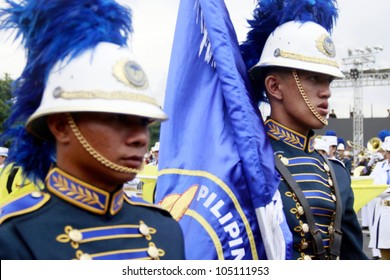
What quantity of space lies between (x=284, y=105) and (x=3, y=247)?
204 centimetres

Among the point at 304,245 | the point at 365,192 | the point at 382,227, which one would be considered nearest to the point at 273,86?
the point at 304,245

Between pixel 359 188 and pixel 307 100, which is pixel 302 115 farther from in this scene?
pixel 359 188

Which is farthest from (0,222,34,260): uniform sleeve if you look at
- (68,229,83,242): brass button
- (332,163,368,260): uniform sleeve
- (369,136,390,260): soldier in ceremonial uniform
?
(369,136,390,260): soldier in ceremonial uniform

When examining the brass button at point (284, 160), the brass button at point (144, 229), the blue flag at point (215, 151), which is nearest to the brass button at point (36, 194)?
the brass button at point (144, 229)

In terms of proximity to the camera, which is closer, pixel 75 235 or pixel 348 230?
pixel 75 235

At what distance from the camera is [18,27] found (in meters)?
2.46

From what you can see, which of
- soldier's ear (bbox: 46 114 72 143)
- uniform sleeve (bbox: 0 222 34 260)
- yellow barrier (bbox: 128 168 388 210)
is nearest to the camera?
uniform sleeve (bbox: 0 222 34 260)

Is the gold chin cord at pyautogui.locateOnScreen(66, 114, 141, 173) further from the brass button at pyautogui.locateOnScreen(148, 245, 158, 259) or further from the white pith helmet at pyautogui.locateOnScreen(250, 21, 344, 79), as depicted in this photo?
the white pith helmet at pyautogui.locateOnScreen(250, 21, 344, 79)

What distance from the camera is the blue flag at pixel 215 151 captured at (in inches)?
124

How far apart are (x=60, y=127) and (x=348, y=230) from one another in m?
2.17

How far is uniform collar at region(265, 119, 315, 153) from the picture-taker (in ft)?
12.3

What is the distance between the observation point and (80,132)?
2197 mm

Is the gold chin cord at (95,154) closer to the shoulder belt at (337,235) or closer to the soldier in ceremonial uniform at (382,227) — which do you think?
the shoulder belt at (337,235)

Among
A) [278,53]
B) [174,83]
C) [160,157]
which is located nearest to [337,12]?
[278,53]
